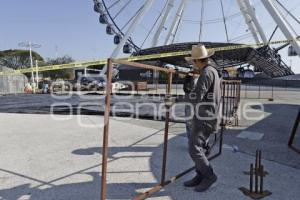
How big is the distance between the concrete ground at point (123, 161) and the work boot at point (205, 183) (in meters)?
0.07

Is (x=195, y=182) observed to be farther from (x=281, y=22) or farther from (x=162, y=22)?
(x=162, y=22)

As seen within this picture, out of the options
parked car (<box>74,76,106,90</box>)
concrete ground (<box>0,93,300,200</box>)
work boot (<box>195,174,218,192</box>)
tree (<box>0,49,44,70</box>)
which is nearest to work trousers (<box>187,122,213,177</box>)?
work boot (<box>195,174,218,192</box>)

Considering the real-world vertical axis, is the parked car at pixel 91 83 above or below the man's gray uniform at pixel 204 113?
above

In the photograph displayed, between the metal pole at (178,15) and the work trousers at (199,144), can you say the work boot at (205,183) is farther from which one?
the metal pole at (178,15)

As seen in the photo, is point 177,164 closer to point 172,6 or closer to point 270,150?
point 270,150

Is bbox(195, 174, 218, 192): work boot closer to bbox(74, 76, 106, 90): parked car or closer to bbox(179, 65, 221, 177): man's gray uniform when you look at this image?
bbox(179, 65, 221, 177): man's gray uniform

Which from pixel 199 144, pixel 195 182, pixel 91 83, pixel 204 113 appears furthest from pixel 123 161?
pixel 91 83

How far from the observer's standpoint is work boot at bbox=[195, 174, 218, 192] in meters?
3.81

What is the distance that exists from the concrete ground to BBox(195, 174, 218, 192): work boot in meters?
0.07

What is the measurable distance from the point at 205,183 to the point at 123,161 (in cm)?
178

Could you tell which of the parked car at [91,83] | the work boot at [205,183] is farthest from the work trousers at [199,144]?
the parked car at [91,83]

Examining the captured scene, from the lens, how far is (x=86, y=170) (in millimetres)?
4684

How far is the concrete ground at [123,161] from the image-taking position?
152 inches

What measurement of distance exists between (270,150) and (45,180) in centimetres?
418
